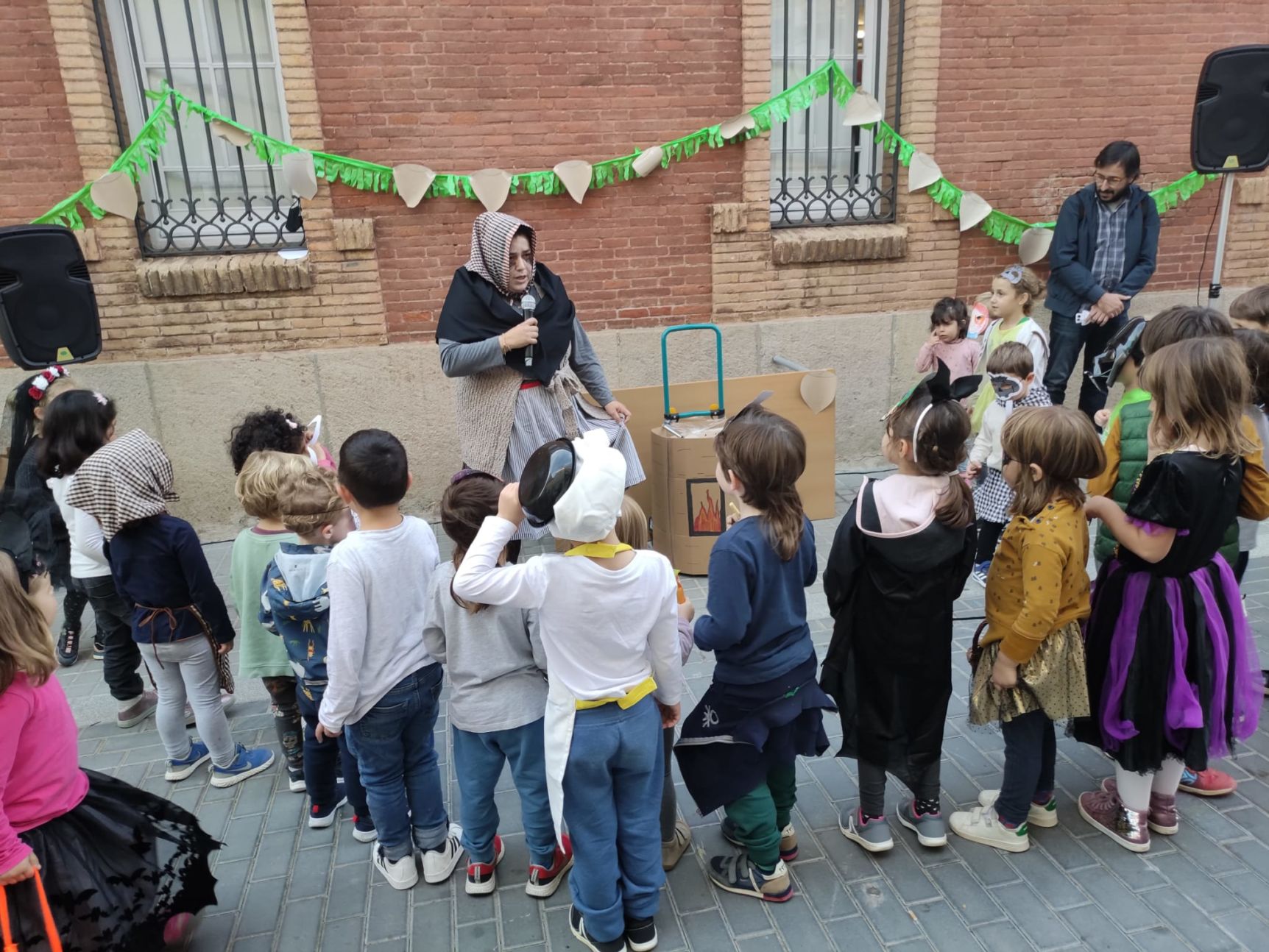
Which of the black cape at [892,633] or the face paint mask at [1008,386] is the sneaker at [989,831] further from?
the face paint mask at [1008,386]

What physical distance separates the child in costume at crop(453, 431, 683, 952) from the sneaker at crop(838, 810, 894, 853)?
784mm

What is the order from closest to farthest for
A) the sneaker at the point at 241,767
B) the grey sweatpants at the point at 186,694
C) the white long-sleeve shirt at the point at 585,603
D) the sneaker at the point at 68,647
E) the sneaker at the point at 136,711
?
the white long-sleeve shirt at the point at 585,603 < the grey sweatpants at the point at 186,694 < the sneaker at the point at 241,767 < the sneaker at the point at 136,711 < the sneaker at the point at 68,647

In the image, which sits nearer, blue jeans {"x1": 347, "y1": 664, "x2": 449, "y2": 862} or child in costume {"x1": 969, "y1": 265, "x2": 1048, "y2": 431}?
blue jeans {"x1": 347, "y1": 664, "x2": 449, "y2": 862}

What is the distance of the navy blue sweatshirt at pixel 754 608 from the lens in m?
2.34

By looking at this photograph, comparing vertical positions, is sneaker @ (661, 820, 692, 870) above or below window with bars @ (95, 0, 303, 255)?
below

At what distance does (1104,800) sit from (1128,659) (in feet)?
2.06

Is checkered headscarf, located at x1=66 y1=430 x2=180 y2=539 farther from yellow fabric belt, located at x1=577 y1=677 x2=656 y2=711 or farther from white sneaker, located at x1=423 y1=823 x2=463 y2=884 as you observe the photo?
yellow fabric belt, located at x1=577 y1=677 x2=656 y2=711

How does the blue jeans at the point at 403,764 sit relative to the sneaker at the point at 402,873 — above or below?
above

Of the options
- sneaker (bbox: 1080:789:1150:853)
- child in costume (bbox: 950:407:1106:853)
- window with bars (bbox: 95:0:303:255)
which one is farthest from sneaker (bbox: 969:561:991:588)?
window with bars (bbox: 95:0:303:255)

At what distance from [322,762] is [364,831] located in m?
0.28

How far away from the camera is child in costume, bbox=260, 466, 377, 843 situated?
2658 mm

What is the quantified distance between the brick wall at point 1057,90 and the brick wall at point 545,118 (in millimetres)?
1897

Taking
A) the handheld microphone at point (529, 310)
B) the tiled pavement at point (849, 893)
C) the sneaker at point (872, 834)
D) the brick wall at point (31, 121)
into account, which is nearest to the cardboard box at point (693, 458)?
the handheld microphone at point (529, 310)

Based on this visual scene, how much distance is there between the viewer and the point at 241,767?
3.47 m
